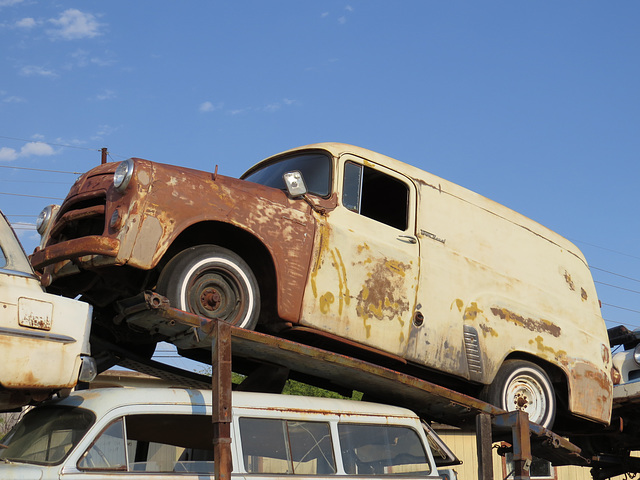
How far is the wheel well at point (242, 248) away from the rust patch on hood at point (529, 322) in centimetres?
211

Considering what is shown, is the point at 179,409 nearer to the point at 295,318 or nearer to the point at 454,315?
the point at 295,318

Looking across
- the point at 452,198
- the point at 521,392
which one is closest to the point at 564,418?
the point at 521,392

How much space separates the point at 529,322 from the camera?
7141mm

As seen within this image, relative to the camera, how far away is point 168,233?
5242 mm

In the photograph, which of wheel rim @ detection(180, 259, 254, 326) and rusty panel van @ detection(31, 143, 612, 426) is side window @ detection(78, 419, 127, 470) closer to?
rusty panel van @ detection(31, 143, 612, 426)

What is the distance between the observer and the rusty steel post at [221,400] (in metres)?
4.53

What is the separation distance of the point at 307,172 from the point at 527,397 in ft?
9.10

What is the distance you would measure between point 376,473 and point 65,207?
2842 mm

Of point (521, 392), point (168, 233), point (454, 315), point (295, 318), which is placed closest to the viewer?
point (168, 233)

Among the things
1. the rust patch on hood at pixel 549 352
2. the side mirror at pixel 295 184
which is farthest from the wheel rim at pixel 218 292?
the rust patch on hood at pixel 549 352

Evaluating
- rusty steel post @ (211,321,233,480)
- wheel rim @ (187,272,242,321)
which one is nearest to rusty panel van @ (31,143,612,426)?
wheel rim @ (187,272,242,321)

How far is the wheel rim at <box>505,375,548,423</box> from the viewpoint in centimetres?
696

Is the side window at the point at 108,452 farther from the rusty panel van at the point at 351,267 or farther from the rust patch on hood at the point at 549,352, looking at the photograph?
the rust patch on hood at the point at 549,352

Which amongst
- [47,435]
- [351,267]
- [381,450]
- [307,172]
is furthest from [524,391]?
[47,435]
